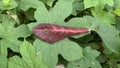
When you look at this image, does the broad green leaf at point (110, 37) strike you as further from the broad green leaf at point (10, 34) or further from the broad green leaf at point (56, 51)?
the broad green leaf at point (10, 34)

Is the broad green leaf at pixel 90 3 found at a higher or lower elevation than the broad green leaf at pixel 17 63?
higher

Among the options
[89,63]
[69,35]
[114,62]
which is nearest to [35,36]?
[69,35]

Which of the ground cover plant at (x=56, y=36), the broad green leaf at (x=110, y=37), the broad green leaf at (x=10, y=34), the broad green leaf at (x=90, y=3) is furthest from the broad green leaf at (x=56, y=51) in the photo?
the broad green leaf at (x=90, y=3)

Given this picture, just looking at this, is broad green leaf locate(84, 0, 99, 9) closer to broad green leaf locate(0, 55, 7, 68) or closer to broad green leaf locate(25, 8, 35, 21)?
broad green leaf locate(25, 8, 35, 21)

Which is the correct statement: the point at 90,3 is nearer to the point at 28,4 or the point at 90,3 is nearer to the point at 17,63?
the point at 28,4

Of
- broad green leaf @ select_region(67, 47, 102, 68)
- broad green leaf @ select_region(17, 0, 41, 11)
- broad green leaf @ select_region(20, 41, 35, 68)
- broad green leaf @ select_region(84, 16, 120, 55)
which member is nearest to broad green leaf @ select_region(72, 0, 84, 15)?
broad green leaf @ select_region(84, 16, 120, 55)

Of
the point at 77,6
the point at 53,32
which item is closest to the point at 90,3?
the point at 77,6

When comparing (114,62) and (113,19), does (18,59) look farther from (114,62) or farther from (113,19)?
(113,19)
